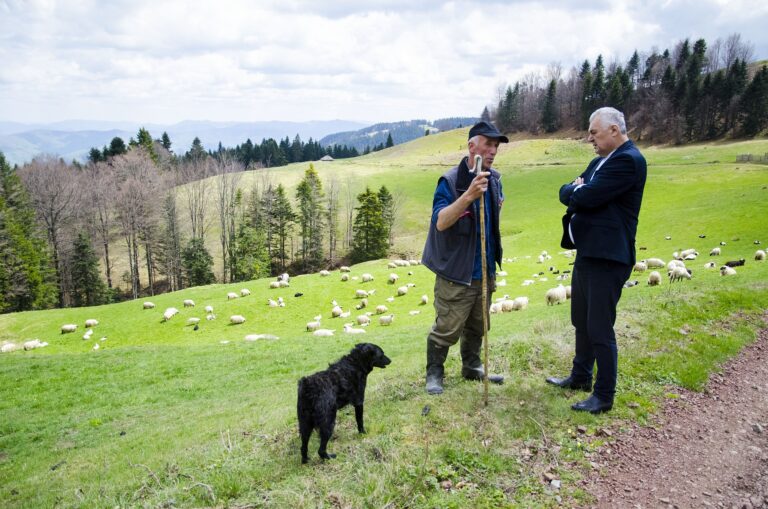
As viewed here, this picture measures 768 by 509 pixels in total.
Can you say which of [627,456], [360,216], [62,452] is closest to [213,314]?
[62,452]

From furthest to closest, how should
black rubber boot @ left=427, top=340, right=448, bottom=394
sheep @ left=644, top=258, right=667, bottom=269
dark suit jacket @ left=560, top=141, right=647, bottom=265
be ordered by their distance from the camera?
sheep @ left=644, top=258, right=667, bottom=269 → black rubber boot @ left=427, top=340, right=448, bottom=394 → dark suit jacket @ left=560, top=141, right=647, bottom=265

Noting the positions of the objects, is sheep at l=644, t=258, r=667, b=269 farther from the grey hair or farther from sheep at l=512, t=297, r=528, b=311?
the grey hair

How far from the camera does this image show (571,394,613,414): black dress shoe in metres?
5.91

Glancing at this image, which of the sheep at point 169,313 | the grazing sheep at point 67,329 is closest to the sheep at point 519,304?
the sheep at point 169,313

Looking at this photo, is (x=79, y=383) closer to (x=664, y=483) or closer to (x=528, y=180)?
(x=664, y=483)

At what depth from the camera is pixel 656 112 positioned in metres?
92.7

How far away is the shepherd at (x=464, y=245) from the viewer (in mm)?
5711

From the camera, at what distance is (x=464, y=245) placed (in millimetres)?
6102

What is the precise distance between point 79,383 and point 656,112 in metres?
112

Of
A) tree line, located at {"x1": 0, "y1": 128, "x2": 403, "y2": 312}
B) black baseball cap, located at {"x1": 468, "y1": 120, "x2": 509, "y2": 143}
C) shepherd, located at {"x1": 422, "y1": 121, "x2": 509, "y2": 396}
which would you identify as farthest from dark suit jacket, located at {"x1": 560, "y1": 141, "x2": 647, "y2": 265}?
tree line, located at {"x1": 0, "y1": 128, "x2": 403, "y2": 312}

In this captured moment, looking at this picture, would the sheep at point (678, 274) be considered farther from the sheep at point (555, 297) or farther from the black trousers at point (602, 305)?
the black trousers at point (602, 305)

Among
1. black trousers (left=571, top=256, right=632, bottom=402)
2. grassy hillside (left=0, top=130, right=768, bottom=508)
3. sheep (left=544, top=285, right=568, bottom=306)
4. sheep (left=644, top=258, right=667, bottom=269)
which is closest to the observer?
grassy hillside (left=0, top=130, right=768, bottom=508)

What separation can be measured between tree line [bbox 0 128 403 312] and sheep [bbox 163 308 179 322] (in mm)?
29021

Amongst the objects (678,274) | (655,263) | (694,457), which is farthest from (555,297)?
(694,457)
